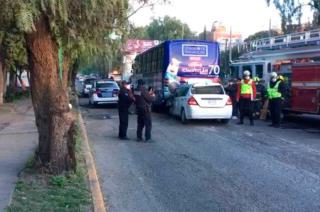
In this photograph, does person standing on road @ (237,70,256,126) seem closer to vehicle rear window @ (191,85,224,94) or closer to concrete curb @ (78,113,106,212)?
vehicle rear window @ (191,85,224,94)

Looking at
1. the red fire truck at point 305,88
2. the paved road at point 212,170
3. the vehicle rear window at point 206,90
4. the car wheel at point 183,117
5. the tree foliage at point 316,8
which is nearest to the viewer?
the paved road at point 212,170

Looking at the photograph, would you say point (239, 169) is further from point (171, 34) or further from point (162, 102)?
point (171, 34)

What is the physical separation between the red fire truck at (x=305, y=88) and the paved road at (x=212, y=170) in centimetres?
119

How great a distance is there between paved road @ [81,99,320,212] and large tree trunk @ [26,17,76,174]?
886mm

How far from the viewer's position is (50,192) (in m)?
7.95

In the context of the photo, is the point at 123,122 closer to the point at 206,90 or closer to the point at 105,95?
the point at 206,90

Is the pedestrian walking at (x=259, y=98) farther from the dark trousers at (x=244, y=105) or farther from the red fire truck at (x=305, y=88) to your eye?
the red fire truck at (x=305, y=88)

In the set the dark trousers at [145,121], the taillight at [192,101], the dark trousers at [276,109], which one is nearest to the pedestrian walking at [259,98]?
the dark trousers at [276,109]

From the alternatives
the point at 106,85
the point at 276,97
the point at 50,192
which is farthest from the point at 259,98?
the point at 50,192

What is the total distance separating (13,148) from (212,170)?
196 inches

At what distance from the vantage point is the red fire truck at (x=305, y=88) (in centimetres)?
1770

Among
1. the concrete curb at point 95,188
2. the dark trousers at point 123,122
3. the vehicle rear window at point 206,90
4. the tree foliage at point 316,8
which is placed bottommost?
the concrete curb at point 95,188

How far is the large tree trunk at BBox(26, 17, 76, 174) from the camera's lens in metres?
9.20

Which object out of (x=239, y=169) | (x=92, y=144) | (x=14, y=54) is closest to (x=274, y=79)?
(x=92, y=144)
